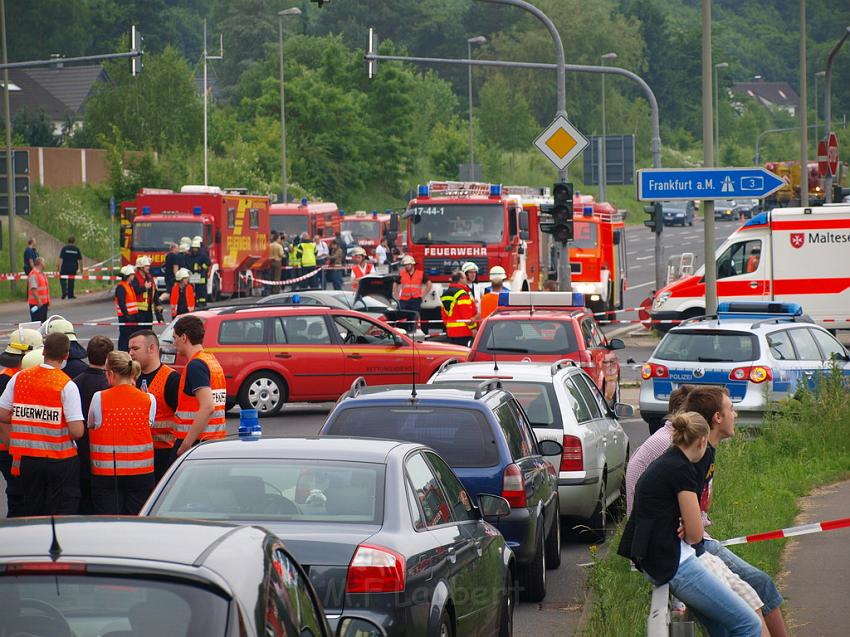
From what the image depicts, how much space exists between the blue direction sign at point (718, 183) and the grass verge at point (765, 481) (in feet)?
6.64

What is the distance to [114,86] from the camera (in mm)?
64625

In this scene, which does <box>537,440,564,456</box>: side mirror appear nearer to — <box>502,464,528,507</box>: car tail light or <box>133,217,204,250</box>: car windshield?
<box>502,464,528,507</box>: car tail light

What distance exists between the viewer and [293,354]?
20625 mm

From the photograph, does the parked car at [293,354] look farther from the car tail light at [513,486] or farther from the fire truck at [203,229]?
→ the fire truck at [203,229]

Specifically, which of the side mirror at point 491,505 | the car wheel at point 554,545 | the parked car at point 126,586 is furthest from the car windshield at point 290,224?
the parked car at point 126,586

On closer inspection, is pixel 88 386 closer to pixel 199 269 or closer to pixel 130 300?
pixel 130 300

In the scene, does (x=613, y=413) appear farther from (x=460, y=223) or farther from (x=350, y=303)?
(x=460, y=223)

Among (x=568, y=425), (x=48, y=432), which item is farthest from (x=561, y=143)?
(x=48, y=432)

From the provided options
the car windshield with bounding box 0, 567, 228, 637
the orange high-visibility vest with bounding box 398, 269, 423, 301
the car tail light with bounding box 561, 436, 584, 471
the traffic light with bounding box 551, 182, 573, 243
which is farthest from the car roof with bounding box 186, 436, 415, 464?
the orange high-visibility vest with bounding box 398, 269, 423, 301

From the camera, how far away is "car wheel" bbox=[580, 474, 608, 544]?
1209cm

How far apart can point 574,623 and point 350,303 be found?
778 inches

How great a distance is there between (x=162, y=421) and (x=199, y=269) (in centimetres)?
2701

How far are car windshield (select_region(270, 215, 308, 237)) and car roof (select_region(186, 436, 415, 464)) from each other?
43795 millimetres

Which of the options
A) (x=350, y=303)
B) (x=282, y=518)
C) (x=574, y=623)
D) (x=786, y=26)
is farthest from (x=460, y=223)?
(x=786, y=26)
